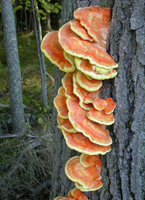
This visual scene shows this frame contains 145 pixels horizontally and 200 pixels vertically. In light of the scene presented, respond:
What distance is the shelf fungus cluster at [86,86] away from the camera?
129 cm

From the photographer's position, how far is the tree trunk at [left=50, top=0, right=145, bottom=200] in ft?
4.24

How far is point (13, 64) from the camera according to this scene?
14.0ft

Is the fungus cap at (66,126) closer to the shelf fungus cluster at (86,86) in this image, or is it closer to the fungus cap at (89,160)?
the shelf fungus cluster at (86,86)

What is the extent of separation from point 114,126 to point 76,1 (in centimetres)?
123

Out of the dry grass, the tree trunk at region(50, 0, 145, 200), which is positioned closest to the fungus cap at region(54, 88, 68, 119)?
the tree trunk at region(50, 0, 145, 200)

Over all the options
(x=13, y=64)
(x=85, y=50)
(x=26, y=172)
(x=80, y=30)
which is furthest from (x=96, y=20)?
(x=13, y=64)

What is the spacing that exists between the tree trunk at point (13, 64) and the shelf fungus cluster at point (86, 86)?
2.94 meters

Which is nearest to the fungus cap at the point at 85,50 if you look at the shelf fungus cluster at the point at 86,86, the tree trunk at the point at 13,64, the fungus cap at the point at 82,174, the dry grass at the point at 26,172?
the shelf fungus cluster at the point at 86,86

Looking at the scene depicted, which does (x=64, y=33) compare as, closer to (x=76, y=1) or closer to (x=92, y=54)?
(x=92, y=54)

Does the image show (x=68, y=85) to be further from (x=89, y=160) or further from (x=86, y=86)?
(x=89, y=160)

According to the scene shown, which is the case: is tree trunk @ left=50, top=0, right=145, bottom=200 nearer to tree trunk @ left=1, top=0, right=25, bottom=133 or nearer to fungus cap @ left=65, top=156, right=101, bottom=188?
fungus cap @ left=65, top=156, right=101, bottom=188

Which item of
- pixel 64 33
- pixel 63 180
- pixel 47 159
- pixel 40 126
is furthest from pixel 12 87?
pixel 64 33

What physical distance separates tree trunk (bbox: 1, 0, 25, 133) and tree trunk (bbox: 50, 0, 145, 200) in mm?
3017

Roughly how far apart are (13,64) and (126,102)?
3.57 metres
